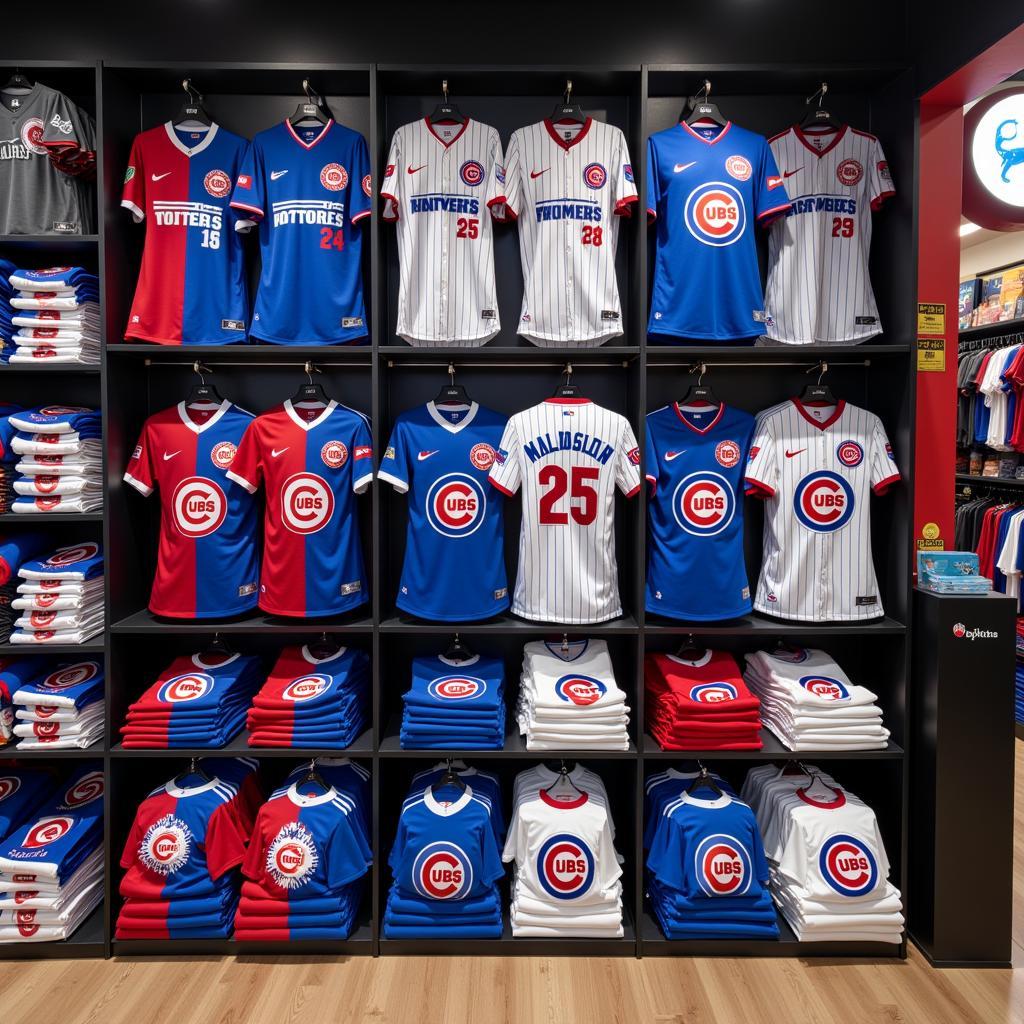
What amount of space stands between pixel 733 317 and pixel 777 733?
57.8 inches

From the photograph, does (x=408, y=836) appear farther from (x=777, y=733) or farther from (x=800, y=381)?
(x=800, y=381)

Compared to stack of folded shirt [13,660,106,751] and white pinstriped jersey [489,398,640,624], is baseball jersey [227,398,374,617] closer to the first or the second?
white pinstriped jersey [489,398,640,624]

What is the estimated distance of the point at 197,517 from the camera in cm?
247

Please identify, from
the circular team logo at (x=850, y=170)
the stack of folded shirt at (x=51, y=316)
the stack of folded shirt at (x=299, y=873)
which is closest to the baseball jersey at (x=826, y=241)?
the circular team logo at (x=850, y=170)

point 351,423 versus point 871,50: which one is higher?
point 871,50

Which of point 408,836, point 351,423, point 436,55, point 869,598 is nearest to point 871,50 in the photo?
point 436,55

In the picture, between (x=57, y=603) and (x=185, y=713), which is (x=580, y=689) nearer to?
(x=185, y=713)

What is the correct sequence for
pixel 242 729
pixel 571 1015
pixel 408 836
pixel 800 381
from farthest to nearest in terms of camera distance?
pixel 800 381 → pixel 242 729 → pixel 408 836 → pixel 571 1015

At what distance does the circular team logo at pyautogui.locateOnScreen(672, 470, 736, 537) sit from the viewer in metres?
2.48

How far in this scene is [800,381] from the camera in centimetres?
275

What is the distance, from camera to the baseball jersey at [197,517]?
8.06 ft

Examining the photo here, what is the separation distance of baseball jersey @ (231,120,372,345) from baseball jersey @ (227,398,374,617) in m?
0.34

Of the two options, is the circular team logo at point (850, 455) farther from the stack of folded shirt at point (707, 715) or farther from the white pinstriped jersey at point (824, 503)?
the stack of folded shirt at point (707, 715)

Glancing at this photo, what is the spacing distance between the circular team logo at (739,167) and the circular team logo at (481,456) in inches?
50.7
